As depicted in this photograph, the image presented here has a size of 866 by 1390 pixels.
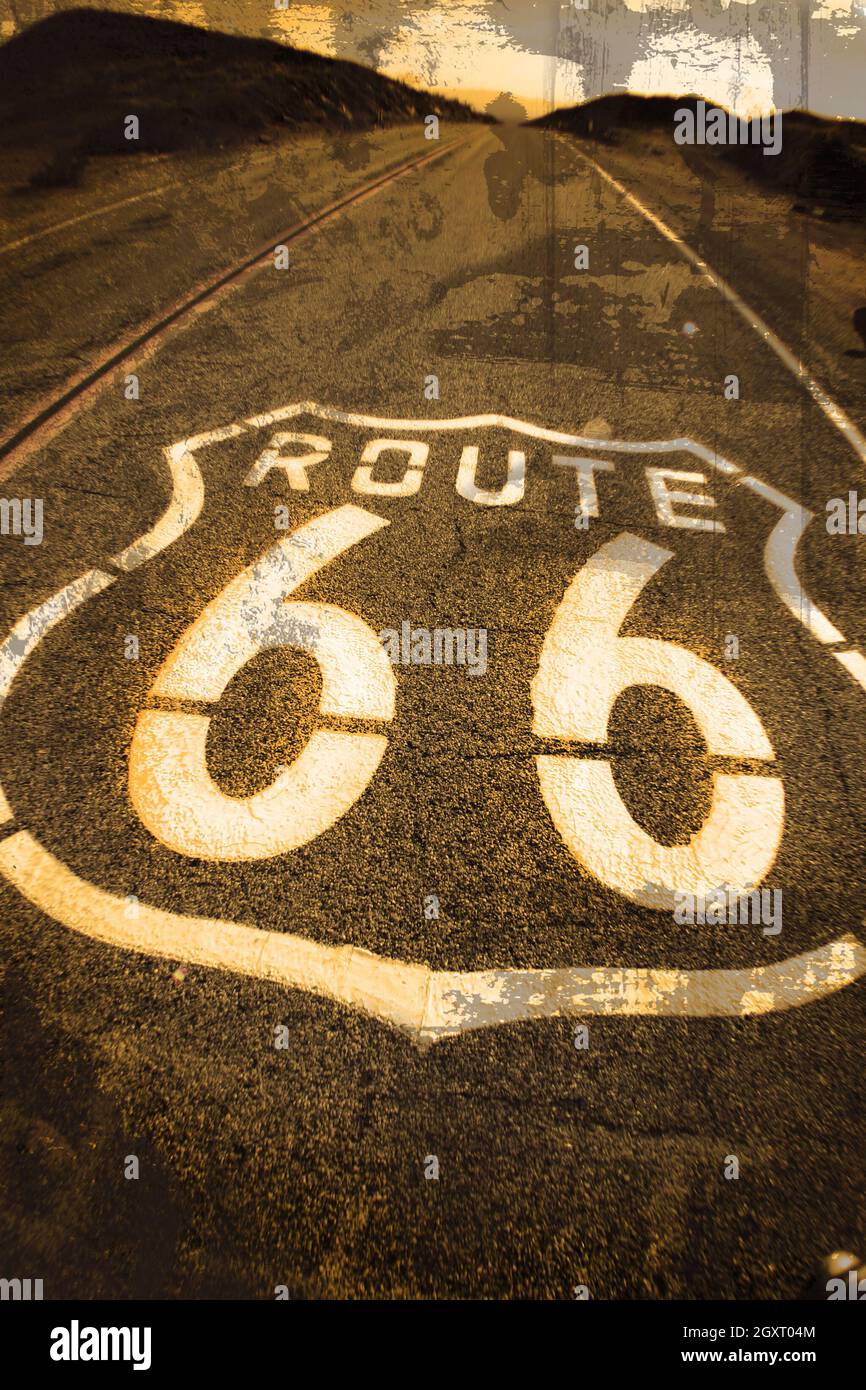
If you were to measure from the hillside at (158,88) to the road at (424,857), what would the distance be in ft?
41.9

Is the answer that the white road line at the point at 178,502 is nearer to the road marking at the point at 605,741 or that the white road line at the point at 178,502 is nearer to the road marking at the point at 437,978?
the road marking at the point at 437,978

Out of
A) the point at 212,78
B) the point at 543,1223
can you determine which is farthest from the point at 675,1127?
the point at 212,78

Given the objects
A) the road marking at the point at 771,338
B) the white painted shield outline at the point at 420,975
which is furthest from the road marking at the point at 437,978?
the road marking at the point at 771,338

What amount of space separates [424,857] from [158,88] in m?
24.9

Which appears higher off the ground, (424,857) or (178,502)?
(178,502)

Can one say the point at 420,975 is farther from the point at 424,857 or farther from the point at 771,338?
the point at 771,338

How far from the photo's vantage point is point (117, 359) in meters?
6.90

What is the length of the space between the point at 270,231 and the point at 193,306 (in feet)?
12.4

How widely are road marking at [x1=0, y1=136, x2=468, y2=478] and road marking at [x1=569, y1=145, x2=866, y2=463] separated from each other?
19.5 ft

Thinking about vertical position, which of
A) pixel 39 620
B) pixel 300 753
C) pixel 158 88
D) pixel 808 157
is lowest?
pixel 300 753

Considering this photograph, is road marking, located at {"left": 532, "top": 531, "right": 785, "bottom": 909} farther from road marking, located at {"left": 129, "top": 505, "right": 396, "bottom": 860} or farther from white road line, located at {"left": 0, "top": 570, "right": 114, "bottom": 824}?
white road line, located at {"left": 0, "top": 570, "right": 114, "bottom": 824}

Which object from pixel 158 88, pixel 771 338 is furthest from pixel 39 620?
pixel 158 88

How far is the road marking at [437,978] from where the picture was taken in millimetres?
2791

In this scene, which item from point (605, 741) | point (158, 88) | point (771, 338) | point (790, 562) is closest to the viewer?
point (605, 741)
